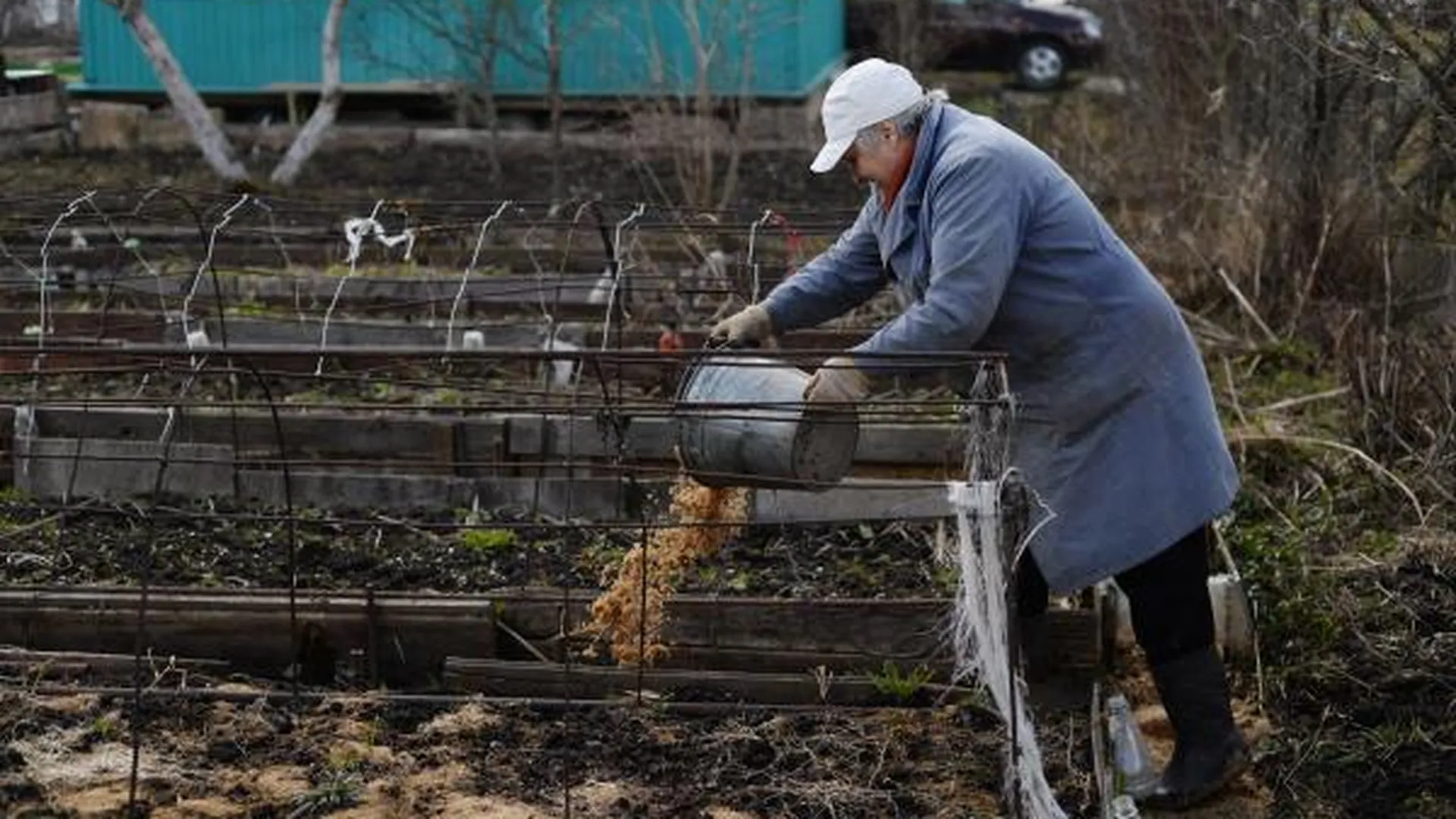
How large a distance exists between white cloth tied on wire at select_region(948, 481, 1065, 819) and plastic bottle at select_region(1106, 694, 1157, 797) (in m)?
0.59

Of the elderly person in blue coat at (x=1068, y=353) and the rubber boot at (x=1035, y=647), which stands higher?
the elderly person in blue coat at (x=1068, y=353)

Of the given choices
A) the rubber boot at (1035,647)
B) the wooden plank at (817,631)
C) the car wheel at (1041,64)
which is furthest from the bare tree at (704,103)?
the rubber boot at (1035,647)

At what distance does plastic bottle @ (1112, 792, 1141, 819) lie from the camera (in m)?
5.03

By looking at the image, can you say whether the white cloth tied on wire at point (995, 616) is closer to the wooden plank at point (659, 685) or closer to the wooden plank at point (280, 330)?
the wooden plank at point (659, 685)

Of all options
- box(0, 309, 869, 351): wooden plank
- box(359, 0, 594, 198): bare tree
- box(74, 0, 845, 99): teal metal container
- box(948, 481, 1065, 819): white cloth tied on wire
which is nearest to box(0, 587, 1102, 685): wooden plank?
box(948, 481, 1065, 819): white cloth tied on wire

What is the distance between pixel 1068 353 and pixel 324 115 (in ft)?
41.3

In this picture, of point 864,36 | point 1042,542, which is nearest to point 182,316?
A: point 1042,542

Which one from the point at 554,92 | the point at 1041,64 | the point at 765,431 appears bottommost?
the point at 1041,64

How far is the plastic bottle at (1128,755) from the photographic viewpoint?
215 inches

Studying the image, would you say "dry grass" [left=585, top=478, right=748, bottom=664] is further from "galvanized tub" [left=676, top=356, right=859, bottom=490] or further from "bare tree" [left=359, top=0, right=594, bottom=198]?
"bare tree" [left=359, top=0, right=594, bottom=198]

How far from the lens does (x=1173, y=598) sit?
535 centimetres

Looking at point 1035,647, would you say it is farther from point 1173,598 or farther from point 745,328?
point 745,328

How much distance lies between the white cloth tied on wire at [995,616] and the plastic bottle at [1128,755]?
0.59 m

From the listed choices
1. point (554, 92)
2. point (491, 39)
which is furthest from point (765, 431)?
point (491, 39)
